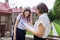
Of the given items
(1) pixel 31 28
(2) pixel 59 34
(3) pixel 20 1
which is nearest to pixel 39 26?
(1) pixel 31 28

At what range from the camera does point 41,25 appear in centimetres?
166

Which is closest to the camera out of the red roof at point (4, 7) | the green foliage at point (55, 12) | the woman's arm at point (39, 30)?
the woman's arm at point (39, 30)

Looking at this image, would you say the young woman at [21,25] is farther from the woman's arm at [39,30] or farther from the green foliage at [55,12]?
the green foliage at [55,12]

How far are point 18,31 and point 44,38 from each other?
0.96ft

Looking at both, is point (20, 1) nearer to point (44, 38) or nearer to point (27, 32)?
point (27, 32)

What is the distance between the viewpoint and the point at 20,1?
1.92 meters

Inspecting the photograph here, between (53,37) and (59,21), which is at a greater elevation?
(59,21)

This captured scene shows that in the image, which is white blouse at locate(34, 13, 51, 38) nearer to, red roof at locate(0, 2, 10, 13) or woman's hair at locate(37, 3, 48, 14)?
woman's hair at locate(37, 3, 48, 14)

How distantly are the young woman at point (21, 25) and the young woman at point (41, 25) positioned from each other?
0.12m

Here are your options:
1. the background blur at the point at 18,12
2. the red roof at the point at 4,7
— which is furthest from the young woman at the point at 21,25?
the red roof at the point at 4,7

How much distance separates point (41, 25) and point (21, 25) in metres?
0.28

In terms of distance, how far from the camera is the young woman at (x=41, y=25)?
1.67m

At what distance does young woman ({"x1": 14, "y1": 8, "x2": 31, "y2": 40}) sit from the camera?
185 cm

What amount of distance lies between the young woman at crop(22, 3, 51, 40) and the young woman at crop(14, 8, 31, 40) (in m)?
0.12
